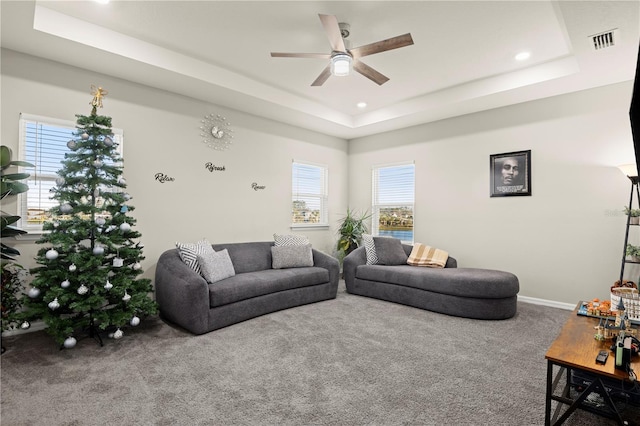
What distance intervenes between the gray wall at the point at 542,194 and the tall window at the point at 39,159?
4.62 meters

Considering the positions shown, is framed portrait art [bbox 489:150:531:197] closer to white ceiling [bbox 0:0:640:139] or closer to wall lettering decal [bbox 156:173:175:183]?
white ceiling [bbox 0:0:640:139]

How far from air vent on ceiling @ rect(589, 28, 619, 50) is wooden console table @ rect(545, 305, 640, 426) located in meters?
2.55

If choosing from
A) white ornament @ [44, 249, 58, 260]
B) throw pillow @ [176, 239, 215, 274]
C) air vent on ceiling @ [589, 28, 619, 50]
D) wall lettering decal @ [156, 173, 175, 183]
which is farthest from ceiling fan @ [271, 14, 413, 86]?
white ornament @ [44, 249, 58, 260]

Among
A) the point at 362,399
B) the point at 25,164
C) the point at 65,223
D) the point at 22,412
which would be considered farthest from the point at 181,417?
the point at 25,164

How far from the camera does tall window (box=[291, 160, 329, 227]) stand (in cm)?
596

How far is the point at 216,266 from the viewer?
3.89 meters

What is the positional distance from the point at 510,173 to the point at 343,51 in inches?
125

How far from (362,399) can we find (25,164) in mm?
3606

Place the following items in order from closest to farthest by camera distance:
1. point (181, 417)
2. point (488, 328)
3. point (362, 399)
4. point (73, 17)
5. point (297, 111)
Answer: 1. point (181, 417)
2. point (362, 399)
3. point (73, 17)
4. point (488, 328)
5. point (297, 111)

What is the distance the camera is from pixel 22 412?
2.04 meters

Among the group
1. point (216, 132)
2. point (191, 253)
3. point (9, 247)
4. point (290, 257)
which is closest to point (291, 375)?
point (191, 253)

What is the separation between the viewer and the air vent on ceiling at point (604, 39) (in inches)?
115

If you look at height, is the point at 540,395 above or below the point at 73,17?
below

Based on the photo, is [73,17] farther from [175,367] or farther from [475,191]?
[475,191]
